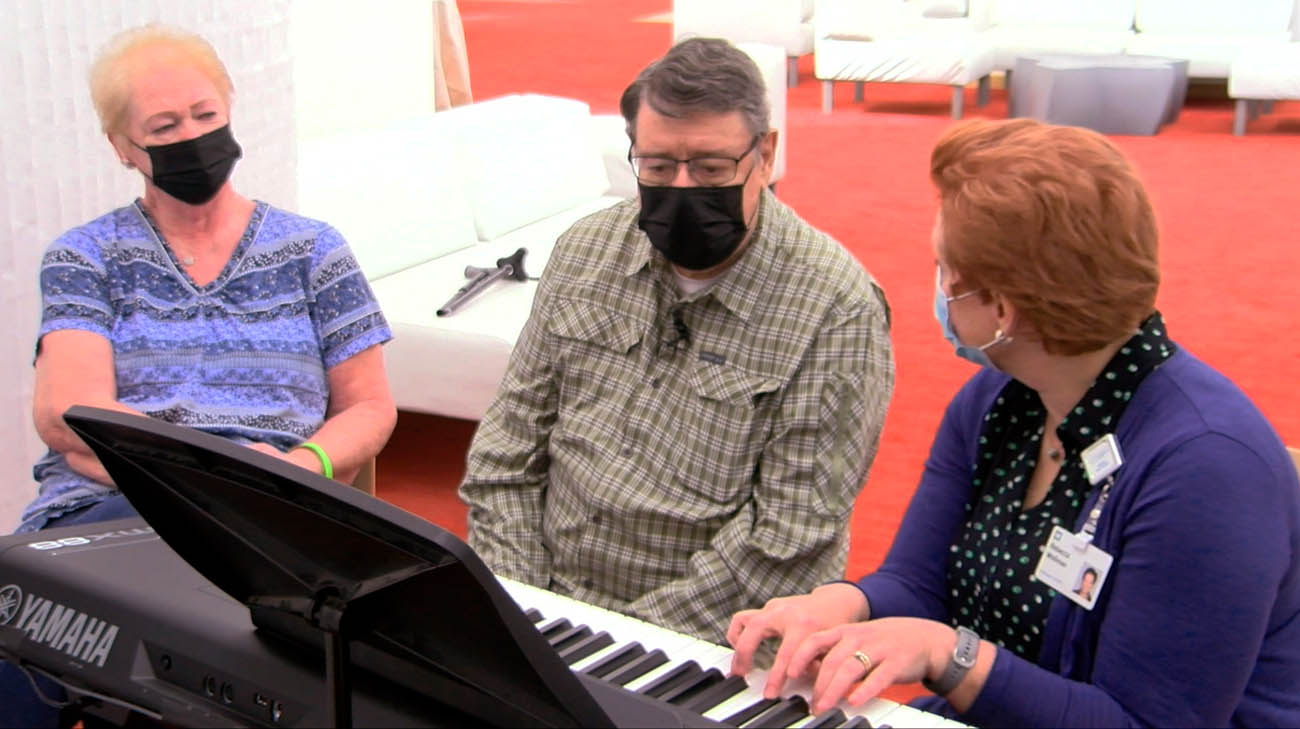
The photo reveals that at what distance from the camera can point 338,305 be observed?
2.70 meters

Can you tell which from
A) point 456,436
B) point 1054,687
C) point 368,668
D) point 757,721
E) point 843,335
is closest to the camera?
point 368,668

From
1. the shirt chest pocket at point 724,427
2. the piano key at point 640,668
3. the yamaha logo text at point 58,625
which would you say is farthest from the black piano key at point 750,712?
the shirt chest pocket at point 724,427

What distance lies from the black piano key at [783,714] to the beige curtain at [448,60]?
5192mm

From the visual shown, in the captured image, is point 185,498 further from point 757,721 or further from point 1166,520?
point 1166,520

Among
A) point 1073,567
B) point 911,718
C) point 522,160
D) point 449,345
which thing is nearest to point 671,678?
point 911,718

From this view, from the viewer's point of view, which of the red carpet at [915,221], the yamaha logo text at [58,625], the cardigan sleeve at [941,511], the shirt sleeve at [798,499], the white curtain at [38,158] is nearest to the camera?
the yamaha logo text at [58,625]

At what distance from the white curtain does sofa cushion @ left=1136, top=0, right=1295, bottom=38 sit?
9.58 metres

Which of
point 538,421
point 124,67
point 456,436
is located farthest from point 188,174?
point 456,436

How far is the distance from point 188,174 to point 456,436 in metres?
2.34

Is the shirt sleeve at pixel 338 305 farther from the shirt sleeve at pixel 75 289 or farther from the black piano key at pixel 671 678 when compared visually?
the black piano key at pixel 671 678

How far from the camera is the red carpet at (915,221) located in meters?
4.69

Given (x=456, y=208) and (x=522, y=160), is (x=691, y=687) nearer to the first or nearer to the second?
(x=456, y=208)

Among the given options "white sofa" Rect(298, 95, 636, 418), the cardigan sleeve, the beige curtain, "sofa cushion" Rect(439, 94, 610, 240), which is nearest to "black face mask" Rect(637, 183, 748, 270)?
the cardigan sleeve

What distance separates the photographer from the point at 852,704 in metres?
1.60
